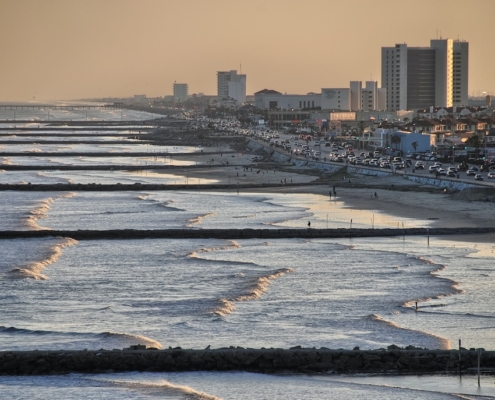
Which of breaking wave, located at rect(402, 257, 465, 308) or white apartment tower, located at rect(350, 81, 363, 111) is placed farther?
white apartment tower, located at rect(350, 81, 363, 111)

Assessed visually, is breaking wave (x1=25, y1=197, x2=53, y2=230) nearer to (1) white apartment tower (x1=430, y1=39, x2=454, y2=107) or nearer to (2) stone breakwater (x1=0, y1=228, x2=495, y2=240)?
(2) stone breakwater (x1=0, y1=228, x2=495, y2=240)

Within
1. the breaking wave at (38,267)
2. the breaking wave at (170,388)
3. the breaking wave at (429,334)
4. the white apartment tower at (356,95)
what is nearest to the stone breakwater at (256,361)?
the breaking wave at (170,388)

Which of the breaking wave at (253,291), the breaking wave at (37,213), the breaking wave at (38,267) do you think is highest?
the breaking wave at (253,291)

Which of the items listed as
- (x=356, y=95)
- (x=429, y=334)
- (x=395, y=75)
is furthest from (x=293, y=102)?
(x=429, y=334)

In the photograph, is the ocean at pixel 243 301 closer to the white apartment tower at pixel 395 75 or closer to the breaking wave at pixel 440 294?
the breaking wave at pixel 440 294

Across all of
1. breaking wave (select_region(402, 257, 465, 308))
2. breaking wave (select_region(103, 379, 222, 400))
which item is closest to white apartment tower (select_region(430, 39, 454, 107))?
breaking wave (select_region(402, 257, 465, 308))

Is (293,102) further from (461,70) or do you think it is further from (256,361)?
(256,361)
